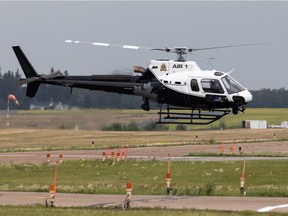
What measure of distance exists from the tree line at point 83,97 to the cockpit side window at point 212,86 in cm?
406

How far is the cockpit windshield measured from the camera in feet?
140

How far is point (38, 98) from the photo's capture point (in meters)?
83.7

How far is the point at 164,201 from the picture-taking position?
32125mm

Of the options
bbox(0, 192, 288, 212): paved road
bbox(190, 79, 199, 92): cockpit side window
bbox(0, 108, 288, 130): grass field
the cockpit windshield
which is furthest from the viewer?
bbox(0, 108, 288, 130): grass field

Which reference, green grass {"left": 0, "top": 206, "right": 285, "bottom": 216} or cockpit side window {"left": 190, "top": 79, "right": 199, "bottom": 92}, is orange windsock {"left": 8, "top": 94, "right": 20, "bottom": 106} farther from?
green grass {"left": 0, "top": 206, "right": 285, "bottom": 216}

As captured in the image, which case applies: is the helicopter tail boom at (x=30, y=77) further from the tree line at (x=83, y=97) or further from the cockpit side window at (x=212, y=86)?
the cockpit side window at (x=212, y=86)

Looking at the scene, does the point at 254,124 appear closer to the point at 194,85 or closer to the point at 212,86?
the point at 194,85

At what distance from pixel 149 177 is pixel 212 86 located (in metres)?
6.04

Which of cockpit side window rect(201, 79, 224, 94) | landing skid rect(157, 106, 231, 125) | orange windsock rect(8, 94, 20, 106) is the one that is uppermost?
orange windsock rect(8, 94, 20, 106)

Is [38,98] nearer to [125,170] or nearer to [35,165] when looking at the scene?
[35,165]

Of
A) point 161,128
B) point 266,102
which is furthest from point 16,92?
point 266,102

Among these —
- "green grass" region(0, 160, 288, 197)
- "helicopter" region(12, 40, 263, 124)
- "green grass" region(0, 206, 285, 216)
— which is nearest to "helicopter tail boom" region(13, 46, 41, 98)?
"helicopter" region(12, 40, 263, 124)

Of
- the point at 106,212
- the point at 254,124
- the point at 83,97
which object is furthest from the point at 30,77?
the point at 254,124

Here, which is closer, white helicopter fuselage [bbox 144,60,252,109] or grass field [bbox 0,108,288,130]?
white helicopter fuselage [bbox 144,60,252,109]
